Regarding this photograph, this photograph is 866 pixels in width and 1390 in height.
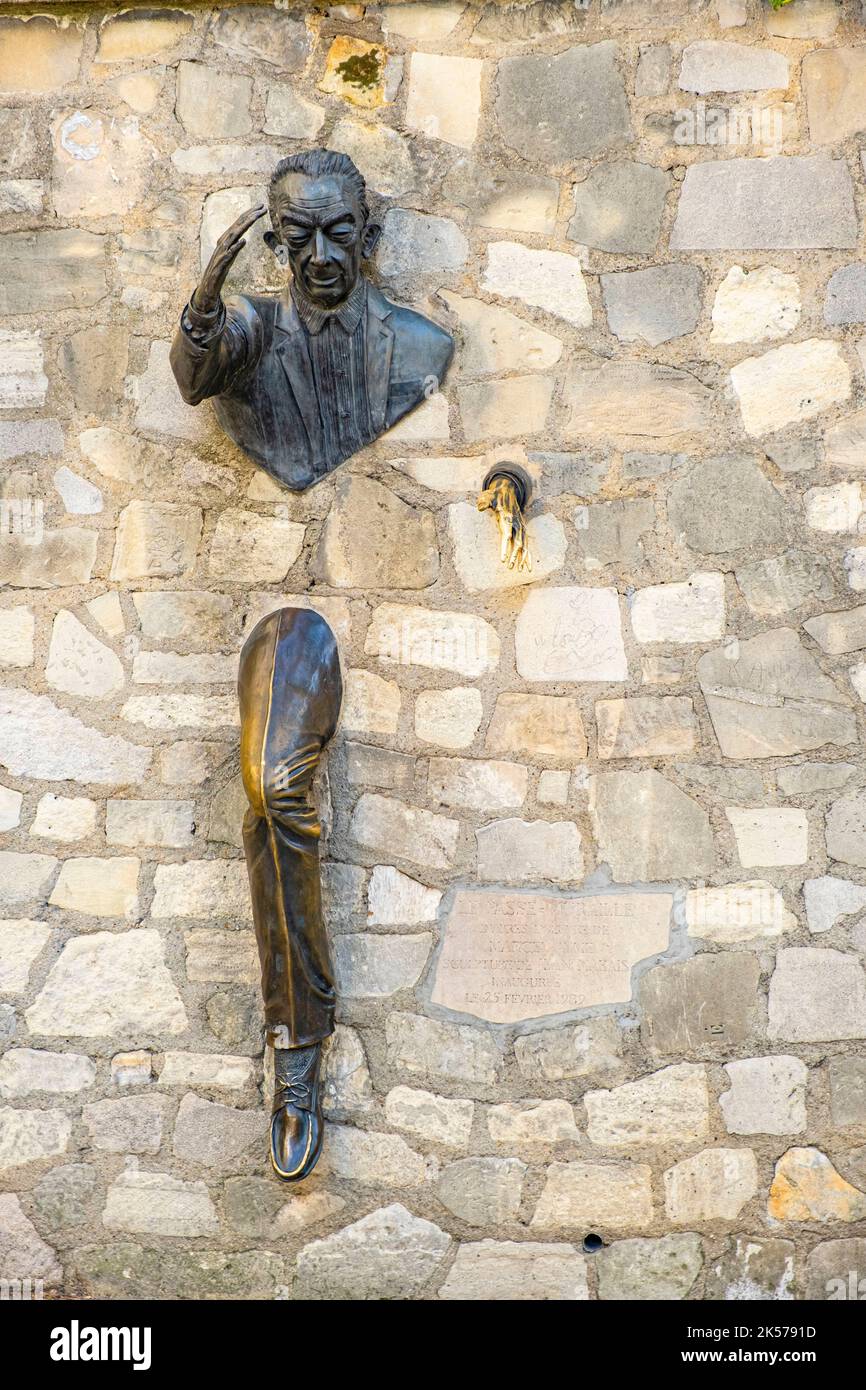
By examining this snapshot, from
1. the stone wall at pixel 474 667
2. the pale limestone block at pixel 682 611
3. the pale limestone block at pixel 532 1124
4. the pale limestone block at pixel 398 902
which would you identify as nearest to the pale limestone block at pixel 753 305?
the stone wall at pixel 474 667

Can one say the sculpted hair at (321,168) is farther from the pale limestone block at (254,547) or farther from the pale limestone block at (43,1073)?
the pale limestone block at (43,1073)

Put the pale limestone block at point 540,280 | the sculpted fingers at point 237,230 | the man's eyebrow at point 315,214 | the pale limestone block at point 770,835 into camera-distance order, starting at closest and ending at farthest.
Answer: the sculpted fingers at point 237,230 < the man's eyebrow at point 315,214 < the pale limestone block at point 770,835 < the pale limestone block at point 540,280

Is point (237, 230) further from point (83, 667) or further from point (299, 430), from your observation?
point (83, 667)

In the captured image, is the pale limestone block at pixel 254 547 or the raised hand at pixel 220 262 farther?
the pale limestone block at pixel 254 547

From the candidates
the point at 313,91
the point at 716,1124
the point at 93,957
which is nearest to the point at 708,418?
the point at 313,91

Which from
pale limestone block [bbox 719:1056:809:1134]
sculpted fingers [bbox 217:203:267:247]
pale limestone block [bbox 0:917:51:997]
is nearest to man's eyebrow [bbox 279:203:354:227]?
sculpted fingers [bbox 217:203:267:247]

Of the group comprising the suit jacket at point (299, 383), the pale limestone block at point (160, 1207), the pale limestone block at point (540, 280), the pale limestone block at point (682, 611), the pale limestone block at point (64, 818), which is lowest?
the pale limestone block at point (160, 1207)

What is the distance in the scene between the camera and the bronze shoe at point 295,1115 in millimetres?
3238

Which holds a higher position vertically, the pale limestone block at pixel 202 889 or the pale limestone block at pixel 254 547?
the pale limestone block at pixel 254 547

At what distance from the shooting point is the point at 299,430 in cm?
347

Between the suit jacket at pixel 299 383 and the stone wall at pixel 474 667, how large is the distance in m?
0.05

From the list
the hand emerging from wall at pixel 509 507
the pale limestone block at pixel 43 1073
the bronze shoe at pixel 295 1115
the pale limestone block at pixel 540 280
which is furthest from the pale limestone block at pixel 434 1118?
the pale limestone block at pixel 540 280

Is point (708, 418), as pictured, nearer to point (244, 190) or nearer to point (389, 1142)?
point (244, 190)

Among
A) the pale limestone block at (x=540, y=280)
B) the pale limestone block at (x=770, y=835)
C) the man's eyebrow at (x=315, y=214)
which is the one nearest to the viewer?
the man's eyebrow at (x=315, y=214)
